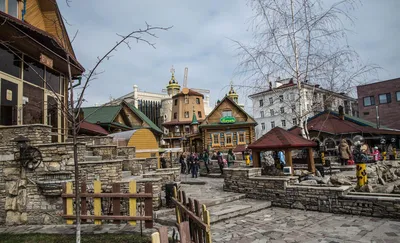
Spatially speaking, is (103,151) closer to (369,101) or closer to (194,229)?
(194,229)

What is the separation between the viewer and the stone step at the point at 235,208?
8.01 m

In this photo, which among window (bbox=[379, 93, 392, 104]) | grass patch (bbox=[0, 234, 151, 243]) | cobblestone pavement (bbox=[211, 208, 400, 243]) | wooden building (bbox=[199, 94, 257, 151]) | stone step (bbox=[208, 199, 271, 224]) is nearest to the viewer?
cobblestone pavement (bbox=[211, 208, 400, 243])

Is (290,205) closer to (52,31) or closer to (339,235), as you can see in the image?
(339,235)

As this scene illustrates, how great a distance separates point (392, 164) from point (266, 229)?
42.0ft

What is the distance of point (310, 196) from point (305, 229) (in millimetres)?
2408

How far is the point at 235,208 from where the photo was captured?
879 centimetres

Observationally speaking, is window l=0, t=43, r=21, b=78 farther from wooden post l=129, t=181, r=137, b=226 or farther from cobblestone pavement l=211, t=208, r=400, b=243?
cobblestone pavement l=211, t=208, r=400, b=243

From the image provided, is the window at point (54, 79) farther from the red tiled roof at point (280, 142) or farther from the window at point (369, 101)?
the window at point (369, 101)

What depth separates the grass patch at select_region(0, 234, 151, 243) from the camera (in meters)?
6.21

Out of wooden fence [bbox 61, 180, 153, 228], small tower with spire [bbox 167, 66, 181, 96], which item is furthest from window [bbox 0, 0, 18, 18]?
small tower with spire [bbox 167, 66, 181, 96]

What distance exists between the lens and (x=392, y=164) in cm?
1557

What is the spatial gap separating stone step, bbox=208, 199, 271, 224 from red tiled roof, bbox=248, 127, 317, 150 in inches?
95.7

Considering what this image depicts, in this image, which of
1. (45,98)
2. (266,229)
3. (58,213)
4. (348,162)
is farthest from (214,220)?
(348,162)

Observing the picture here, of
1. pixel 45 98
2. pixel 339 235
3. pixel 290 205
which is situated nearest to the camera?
pixel 339 235
